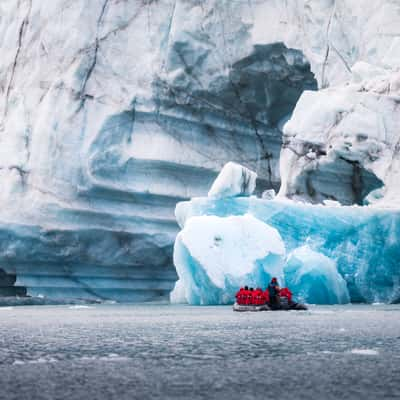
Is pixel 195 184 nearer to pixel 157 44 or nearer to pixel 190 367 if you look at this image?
pixel 157 44

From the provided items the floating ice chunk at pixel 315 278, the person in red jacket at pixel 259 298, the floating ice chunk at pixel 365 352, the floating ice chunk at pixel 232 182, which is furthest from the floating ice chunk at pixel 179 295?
the floating ice chunk at pixel 365 352

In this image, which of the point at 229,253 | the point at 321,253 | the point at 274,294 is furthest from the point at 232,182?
the point at 274,294

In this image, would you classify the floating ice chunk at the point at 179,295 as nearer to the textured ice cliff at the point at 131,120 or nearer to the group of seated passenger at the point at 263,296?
the textured ice cliff at the point at 131,120

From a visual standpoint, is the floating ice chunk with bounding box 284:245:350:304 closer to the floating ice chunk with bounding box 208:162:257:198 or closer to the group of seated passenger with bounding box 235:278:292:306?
the floating ice chunk with bounding box 208:162:257:198

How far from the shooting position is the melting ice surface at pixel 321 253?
11883mm

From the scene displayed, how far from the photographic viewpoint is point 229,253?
11820mm

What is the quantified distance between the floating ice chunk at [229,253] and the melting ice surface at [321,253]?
18 millimetres

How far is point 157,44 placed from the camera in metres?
16.8

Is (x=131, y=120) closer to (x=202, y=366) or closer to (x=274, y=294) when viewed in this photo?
(x=274, y=294)

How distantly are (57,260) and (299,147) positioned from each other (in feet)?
19.1

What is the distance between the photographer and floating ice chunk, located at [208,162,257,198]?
1261cm

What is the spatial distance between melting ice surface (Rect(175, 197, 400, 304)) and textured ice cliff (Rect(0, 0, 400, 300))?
12.5 ft

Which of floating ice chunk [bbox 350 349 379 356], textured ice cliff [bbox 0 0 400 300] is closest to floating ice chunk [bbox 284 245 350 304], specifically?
textured ice cliff [bbox 0 0 400 300]

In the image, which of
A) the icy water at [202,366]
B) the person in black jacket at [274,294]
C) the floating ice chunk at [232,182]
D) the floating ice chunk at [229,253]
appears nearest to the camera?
the icy water at [202,366]
